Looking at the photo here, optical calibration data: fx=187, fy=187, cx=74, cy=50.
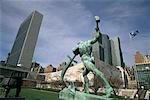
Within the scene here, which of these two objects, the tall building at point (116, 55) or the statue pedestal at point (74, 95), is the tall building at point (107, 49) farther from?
the statue pedestal at point (74, 95)

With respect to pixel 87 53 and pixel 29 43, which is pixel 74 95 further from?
pixel 29 43

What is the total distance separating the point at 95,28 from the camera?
8.53m

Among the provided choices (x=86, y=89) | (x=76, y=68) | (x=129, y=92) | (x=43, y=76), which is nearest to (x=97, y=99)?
(x=86, y=89)

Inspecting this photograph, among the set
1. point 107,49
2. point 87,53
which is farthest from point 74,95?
point 107,49

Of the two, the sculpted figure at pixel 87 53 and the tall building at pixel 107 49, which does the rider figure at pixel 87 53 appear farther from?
the tall building at pixel 107 49

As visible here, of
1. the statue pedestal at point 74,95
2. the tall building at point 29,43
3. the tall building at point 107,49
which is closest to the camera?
the statue pedestal at point 74,95

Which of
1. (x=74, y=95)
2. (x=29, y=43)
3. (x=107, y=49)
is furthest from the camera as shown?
(x=107, y=49)

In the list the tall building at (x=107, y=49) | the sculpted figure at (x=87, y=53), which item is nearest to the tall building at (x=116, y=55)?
the tall building at (x=107, y=49)

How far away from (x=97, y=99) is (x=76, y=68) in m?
84.6

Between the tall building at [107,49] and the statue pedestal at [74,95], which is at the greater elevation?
the tall building at [107,49]

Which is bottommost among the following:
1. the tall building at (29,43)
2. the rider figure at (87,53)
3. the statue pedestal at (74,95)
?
the statue pedestal at (74,95)

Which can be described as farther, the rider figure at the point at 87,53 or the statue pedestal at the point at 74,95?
the rider figure at the point at 87,53

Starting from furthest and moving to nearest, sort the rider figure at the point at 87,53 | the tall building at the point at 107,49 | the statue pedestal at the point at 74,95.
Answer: the tall building at the point at 107,49 < the rider figure at the point at 87,53 < the statue pedestal at the point at 74,95

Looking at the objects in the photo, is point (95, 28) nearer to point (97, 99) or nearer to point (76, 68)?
point (97, 99)
